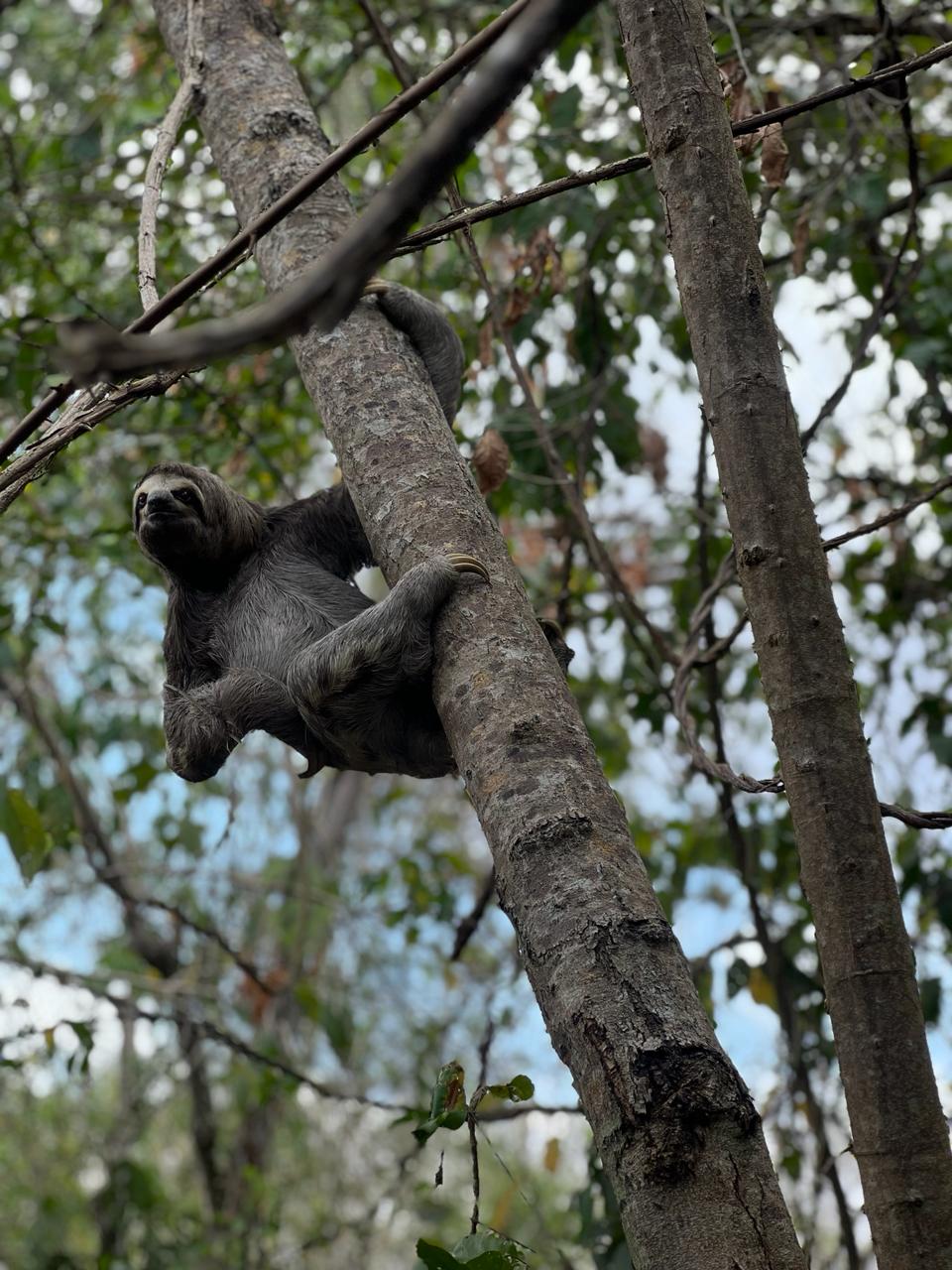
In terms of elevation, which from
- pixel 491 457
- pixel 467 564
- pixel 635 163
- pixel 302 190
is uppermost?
pixel 491 457

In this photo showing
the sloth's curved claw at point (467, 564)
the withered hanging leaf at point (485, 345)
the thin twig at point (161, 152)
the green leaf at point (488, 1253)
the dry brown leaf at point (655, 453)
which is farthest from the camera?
the dry brown leaf at point (655, 453)

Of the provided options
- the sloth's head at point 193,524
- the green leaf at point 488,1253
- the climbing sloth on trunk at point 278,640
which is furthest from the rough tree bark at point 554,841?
the sloth's head at point 193,524

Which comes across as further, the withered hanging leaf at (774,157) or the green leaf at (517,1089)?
the withered hanging leaf at (774,157)

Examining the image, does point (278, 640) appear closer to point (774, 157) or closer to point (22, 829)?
point (22, 829)

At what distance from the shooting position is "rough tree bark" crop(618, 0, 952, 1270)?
2072mm

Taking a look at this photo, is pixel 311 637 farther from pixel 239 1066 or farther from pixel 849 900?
pixel 239 1066

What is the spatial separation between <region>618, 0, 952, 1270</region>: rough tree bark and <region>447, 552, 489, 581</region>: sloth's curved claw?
2.59 ft

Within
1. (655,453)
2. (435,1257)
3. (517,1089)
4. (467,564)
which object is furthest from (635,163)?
(655,453)

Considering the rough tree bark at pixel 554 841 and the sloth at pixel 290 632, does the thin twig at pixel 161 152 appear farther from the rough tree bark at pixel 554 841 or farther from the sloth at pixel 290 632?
the sloth at pixel 290 632

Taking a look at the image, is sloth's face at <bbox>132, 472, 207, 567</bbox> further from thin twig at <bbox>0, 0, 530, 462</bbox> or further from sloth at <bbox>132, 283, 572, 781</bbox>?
thin twig at <bbox>0, 0, 530, 462</bbox>

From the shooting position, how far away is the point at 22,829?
5082 mm

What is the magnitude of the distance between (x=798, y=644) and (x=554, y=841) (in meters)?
0.62

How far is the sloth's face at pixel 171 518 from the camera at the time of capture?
4.84 m

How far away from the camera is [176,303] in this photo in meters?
2.48
